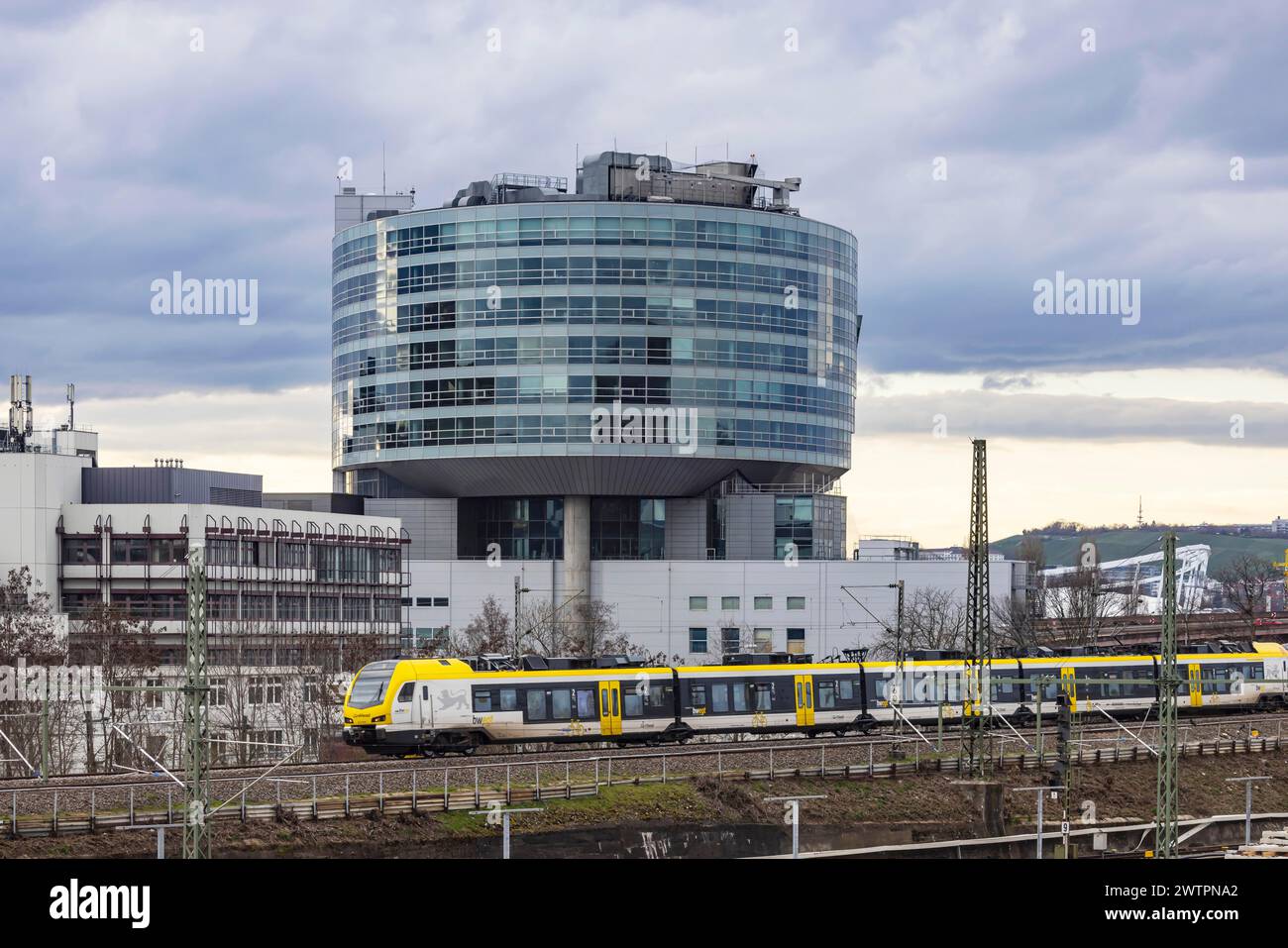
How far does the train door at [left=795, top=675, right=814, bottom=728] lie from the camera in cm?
7119

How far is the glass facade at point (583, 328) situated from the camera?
141500 mm

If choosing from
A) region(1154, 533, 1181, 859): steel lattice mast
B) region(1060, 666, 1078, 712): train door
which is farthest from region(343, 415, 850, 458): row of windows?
region(1154, 533, 1181, 859): steel lattice mast

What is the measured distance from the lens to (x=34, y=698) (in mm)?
90188

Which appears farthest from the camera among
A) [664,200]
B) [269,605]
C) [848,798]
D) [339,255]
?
[339,255]

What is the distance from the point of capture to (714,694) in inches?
2702

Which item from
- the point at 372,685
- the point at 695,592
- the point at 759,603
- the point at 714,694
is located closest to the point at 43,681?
the point at 372,685

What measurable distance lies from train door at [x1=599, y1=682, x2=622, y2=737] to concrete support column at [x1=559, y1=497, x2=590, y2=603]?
265 ft

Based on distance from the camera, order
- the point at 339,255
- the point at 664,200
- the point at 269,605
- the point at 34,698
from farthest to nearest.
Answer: the point at 339,255 → the point at 664,200 → the point at 269,605 → the point at 34,698

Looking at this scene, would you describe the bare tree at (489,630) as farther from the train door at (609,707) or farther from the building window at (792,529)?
the train door at (609,707)

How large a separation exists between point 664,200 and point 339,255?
3177cm

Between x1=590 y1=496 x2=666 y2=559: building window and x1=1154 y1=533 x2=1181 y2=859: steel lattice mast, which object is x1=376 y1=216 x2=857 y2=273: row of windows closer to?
x1=590 y1=496 x2=666 y2=559: building window
